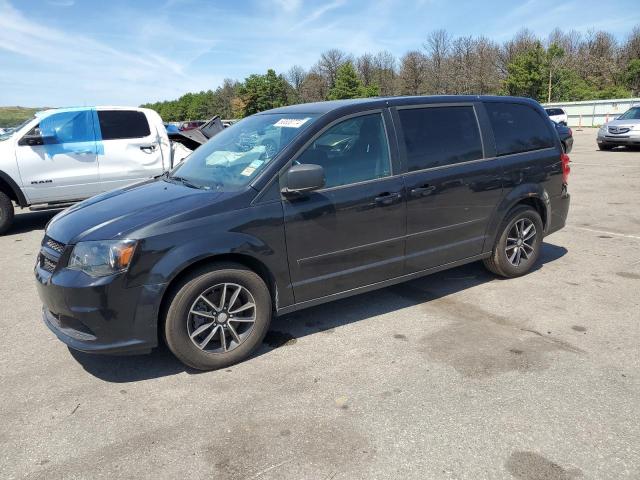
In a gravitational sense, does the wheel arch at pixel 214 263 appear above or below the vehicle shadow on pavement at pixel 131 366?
above

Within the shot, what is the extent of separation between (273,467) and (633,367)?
2.48 metres

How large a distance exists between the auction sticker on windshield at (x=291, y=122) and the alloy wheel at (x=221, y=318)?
1.37m

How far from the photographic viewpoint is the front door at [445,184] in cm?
430

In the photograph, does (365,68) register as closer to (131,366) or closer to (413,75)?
(413,75)

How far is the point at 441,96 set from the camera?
4770mm

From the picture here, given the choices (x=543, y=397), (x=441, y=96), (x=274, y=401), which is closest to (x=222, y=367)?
(x=274, y=401)

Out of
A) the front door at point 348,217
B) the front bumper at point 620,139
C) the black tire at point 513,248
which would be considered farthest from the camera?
the front bumper at point 620,139

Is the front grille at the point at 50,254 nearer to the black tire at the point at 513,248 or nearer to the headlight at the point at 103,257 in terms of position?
the headlight at the point at 103,257

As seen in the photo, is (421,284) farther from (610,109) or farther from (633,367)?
(610,109)

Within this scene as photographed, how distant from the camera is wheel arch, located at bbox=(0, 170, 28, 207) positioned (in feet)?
26.5

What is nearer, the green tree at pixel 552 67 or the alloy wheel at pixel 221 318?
the alloy wheel at pixel 221 318

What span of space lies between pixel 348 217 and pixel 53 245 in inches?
83.4

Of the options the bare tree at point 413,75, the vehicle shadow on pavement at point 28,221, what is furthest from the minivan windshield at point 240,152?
the bare tree at point 413,75

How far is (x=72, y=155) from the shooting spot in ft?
27.5
